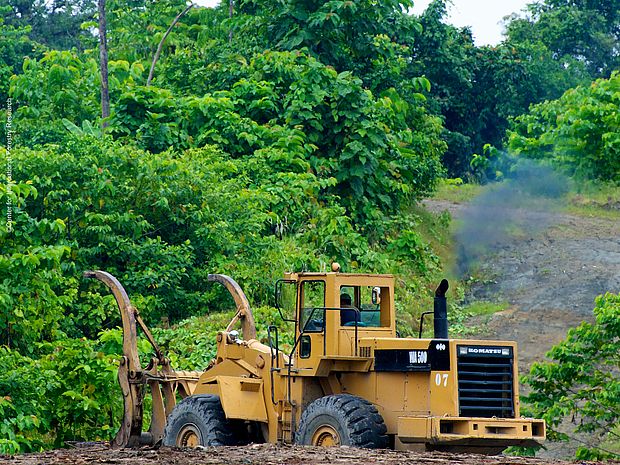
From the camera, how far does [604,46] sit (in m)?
48.2

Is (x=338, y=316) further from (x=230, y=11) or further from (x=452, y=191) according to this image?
(x=452, y=191)

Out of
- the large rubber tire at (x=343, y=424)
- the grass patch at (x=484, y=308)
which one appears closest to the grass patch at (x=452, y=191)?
the grass patch at (x=484, y=308)

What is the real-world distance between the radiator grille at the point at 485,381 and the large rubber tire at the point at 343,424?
0.97 m

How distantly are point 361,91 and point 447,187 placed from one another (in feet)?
33.1

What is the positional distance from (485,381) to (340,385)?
1.85 metres

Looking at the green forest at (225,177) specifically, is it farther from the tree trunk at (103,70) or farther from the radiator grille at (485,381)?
the radiator grille at (485,381)

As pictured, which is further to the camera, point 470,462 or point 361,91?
point 361,91

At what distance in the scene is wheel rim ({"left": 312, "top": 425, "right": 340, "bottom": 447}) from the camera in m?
12.8

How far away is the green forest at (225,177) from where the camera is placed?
1741cm

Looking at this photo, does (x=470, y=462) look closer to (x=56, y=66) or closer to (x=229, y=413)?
(x=229, y=413)

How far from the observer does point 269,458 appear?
444 inches

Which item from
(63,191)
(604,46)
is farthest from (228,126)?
(604,46)

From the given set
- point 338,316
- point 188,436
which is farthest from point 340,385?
point 188,436

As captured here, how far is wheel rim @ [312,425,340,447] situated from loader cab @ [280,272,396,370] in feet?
2.87
